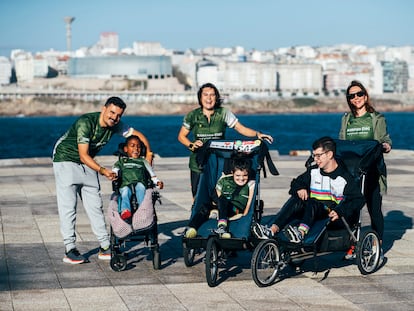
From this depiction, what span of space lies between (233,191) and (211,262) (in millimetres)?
881

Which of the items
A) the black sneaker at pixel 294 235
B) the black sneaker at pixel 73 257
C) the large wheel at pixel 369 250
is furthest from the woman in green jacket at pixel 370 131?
the black sneaker at pixel 73 257

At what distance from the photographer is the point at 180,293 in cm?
737

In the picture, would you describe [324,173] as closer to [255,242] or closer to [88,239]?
[255,242]

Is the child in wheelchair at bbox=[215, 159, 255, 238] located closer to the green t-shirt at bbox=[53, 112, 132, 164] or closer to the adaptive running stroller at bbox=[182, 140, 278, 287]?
the adaptive running stroller at bbox=[182, 140, 278, 287]

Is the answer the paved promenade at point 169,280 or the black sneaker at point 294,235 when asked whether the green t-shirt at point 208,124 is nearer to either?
the paved promenade at point 169,280

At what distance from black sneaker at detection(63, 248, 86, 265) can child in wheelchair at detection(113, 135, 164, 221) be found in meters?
0.74

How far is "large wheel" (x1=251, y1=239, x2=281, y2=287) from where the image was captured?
24.6 ft

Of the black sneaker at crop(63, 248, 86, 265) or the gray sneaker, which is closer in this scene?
the black sneaker at crop(63, 248, 86, 265)

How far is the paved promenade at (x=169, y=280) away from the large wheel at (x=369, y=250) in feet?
0.26

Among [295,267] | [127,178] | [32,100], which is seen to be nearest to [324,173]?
[295,267]

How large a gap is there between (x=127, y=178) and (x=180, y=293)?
135 centimetres

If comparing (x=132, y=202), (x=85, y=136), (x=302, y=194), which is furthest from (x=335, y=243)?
(x=85, y=136)

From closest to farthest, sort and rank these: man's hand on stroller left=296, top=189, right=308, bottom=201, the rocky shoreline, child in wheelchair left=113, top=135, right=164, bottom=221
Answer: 1. man's hand on stroller left=296, top=189, right=308, bottom=201
2. child in wheelchair left=113, top=135, right=164, bottom=221
3. the rocky shoreline

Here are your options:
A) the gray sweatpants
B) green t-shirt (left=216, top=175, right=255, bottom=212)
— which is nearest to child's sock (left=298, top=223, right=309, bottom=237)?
green t-shirt (left=216, top=175, right=255, bottom=212)
